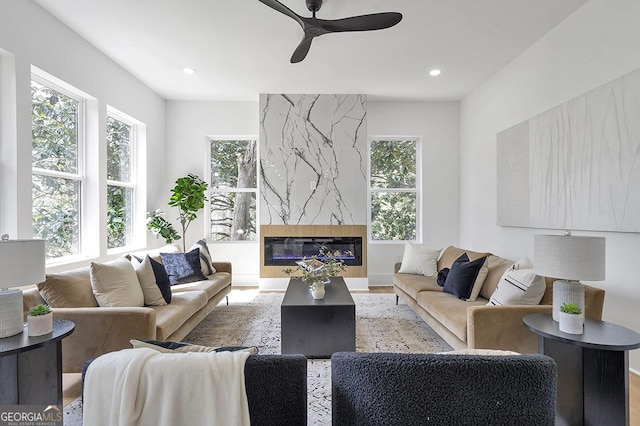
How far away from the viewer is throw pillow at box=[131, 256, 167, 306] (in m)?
2.83

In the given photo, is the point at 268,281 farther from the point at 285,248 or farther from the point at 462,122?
the point at 462,122

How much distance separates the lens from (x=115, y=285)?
251cm

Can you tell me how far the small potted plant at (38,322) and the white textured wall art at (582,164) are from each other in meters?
3.79

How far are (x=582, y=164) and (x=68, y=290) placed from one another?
13.6 feet

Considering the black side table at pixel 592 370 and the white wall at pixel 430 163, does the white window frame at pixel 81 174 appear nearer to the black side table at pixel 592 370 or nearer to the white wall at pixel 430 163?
the white wall at pixel 430 163

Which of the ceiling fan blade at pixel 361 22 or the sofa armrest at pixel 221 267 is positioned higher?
the ceiling fan blade at pixel 361 22

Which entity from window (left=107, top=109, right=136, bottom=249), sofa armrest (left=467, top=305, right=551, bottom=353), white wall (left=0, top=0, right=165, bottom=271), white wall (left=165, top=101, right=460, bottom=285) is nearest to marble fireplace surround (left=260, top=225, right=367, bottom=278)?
white wall (left=165, top=101, right=460, bottom=285)

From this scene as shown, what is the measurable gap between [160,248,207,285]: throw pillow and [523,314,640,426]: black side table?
322cm

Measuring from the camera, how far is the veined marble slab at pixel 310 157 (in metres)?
5.27

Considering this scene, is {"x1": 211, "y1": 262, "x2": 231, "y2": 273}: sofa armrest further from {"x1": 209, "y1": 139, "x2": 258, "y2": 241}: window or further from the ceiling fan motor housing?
the ceiling fan motor housing

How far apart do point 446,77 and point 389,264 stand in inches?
117

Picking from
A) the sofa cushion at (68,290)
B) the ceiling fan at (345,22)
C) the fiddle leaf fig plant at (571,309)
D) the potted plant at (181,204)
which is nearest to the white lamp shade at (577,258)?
the fiddle leaf fig plant at (571,309)

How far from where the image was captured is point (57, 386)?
1.81m

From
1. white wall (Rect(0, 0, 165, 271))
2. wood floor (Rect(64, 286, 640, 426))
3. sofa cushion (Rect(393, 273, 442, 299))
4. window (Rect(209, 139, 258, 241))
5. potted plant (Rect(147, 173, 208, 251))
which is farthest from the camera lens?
window (Rect(209, 139, 258, 241))
